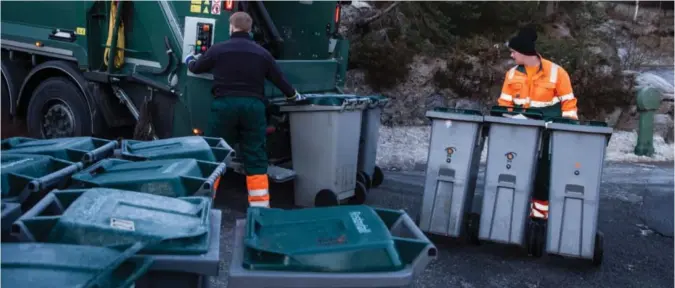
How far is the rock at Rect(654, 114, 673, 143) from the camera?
11.0 meters

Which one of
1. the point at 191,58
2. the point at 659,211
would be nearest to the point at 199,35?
the point at 191,58

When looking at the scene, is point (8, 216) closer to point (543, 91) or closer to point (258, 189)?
point (258, 189)

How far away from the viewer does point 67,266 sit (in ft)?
6.77

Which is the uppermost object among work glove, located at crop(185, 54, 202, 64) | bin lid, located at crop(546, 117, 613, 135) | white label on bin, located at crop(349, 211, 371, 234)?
work glove, located at crop(185, 54, 202, 64)

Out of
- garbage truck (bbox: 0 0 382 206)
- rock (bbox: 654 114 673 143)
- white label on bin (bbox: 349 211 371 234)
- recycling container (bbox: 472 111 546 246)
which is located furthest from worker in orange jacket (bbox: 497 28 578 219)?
rock (bbox: 654 114 673 143)

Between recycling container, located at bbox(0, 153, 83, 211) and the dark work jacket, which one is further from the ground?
the dark work jacket

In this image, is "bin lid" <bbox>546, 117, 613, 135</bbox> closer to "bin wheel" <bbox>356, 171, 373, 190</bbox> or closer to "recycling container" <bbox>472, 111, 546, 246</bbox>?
"recycling container" <bbox>472, 111, 546, 246</bbox>

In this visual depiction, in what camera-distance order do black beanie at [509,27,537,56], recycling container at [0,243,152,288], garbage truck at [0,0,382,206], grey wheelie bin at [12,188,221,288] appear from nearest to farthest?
recycling container at [0,243,152,288], grey wheelie bin at [12,188,221,288], black beanie at [509,27,537,56], garbage truck at [0,0,382,206]

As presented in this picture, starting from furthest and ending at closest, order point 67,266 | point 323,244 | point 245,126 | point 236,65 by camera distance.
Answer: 1. point 245,126
2. point 236,65
3. point 323,244
4. point 67,266

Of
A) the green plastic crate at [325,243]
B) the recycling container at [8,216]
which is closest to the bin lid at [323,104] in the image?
the green plastic crate at [325,243]

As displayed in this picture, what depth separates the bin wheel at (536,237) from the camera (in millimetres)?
4988

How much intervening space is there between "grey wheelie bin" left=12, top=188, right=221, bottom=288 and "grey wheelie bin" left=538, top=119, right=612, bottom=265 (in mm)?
2873

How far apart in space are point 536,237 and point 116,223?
11.0ft

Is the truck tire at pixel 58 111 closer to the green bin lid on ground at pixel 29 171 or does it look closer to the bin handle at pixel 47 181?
the green bin lid on ground at pixel 29 171
